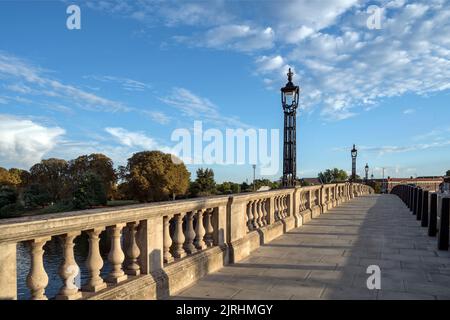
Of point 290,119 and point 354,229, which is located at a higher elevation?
point 290,119

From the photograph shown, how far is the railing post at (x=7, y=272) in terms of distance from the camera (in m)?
2.85

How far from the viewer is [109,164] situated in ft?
267

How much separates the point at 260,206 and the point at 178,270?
14.8 feet

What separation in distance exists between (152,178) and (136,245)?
6492cm

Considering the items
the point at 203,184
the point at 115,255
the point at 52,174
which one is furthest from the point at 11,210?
the point at 115,255

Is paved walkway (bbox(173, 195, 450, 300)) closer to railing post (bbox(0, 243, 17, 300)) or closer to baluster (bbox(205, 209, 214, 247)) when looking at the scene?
baluster (bbox(205, 209, 214, 247))

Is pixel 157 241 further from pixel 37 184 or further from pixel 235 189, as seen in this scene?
pixel 235 189

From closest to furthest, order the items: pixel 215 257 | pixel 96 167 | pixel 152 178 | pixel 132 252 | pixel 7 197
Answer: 1. pixel 132 252
2. pixel 215 257
3. pixel 7 197
4. pixel 152 178
5. pixel 96 167

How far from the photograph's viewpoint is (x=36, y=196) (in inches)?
2699

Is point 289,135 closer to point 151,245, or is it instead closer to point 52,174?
point 151,245

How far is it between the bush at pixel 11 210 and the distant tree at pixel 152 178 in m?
17.5

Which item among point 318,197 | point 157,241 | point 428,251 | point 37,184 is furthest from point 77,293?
point 37,184
